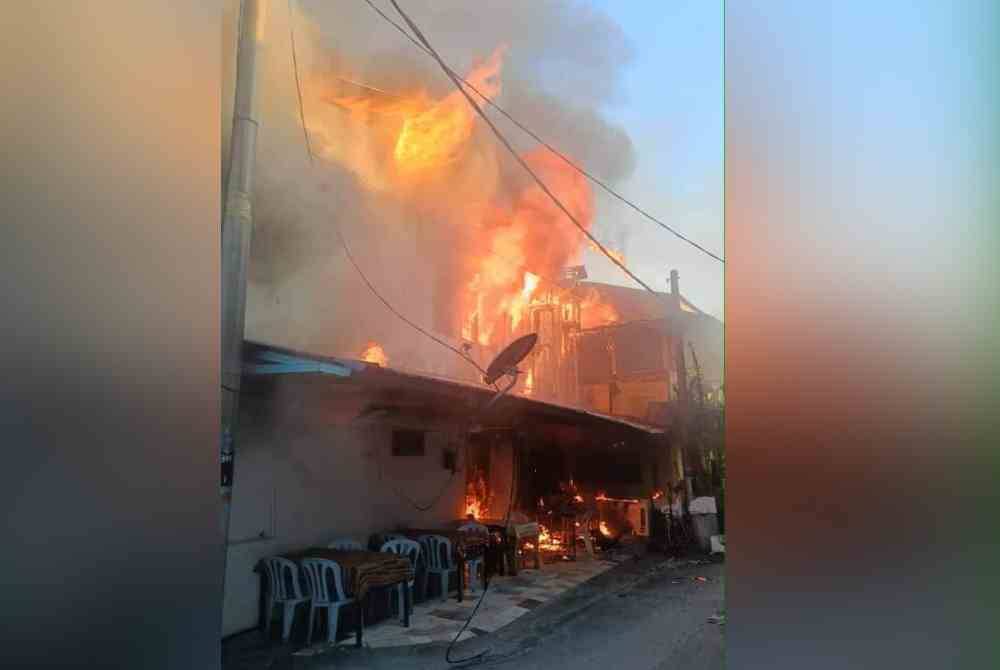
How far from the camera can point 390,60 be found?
1.84 metres

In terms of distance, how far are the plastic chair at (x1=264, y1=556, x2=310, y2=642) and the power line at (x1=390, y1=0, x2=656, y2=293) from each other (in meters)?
1.21

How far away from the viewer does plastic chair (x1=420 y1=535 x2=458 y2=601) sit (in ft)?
5.97

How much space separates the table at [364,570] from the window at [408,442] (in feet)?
0.99

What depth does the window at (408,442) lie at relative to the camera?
1.84 meters

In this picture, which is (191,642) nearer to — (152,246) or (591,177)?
(152,246)

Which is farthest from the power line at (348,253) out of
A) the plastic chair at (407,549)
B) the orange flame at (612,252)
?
the plastic chair at (407,549)

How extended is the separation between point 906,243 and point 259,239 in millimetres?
1618

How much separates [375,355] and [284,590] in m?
0.69

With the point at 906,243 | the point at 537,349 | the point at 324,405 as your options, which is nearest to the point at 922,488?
the point at 906,243

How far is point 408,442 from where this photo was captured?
185cm

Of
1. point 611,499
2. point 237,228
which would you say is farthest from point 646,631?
point 237,228

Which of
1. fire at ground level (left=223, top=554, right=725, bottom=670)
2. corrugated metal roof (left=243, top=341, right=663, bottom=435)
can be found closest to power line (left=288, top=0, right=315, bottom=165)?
corrugated metal roof (left=243, top=341, right=663, bottom=435)

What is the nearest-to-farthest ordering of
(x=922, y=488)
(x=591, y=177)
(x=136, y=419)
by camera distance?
(x=922, y=488) < (x=591, y=177) < (x=136, y=419)

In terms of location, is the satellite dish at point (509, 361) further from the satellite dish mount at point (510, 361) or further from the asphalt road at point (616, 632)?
the asphalt road at point (616, 632)
